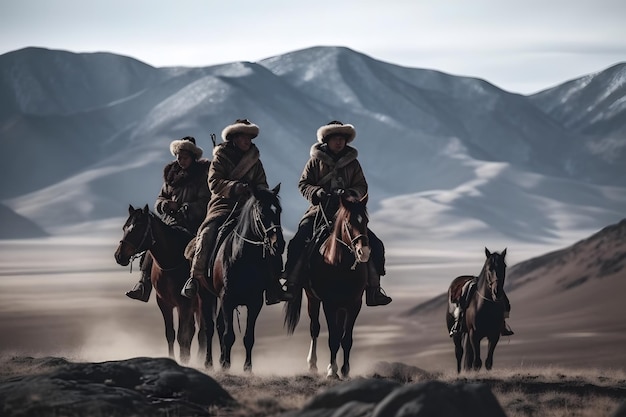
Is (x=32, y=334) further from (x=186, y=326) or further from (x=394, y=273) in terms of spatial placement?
(x=394, y=273)

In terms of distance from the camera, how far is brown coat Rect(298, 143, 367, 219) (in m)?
20.5

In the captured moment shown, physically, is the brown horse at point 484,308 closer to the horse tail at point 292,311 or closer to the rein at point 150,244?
the horse tail at point 292,311

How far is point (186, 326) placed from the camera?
22.1 metres

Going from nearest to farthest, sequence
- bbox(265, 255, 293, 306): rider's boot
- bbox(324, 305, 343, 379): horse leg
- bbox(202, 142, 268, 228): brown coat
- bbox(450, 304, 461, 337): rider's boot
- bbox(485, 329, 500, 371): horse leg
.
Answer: bbox(324, 305, 343, 379): horse leg
bbox(265, 255, 293, 306): rider's boot
bbox(202, 142, 268, 228): brown coat
bbox(485, 329, 500, 371): horse leg
bbox(450, 304, 461, 337): rider's boot

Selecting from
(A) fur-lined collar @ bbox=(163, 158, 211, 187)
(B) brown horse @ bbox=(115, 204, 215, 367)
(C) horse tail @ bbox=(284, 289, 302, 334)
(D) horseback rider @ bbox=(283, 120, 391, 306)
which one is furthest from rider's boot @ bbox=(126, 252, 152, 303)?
(D) horseback rider @ bbox=(283, 120, 391, 306)

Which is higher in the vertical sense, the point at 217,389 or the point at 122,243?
the point at 122,243

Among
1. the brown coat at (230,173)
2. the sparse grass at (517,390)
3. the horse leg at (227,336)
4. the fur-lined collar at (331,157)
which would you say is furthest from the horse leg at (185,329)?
the fur-lined collar at (331,157)

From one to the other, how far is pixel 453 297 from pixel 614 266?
3869cm

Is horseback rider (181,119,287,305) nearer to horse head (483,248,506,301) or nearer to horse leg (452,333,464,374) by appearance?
horse head (483,248,506,301)

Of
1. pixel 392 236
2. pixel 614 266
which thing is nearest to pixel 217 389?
pixel 614 266

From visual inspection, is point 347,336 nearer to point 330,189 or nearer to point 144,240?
point 330,189

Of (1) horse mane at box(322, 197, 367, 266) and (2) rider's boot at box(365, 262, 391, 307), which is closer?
(1) horse mane at box(322, 197, 367, 266)

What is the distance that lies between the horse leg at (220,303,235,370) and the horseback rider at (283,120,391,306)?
1.09 m

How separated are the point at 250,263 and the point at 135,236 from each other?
2.88 metres
